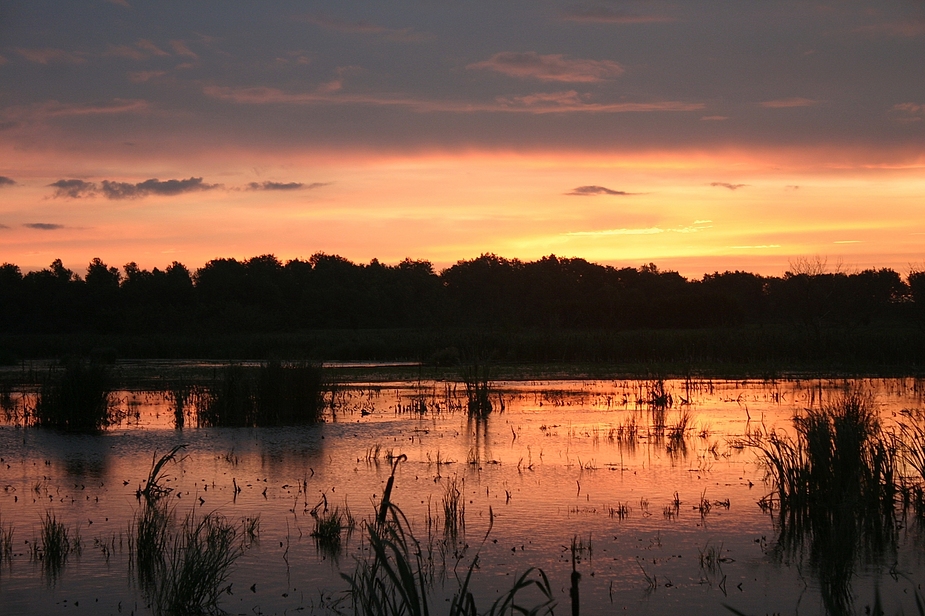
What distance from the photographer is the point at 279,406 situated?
1789cm

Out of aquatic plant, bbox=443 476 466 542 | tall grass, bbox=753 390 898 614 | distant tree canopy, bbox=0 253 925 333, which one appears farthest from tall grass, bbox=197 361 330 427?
distant tree canopy, bbox=0 253 925 333

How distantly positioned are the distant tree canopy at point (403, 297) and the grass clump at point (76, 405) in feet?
143

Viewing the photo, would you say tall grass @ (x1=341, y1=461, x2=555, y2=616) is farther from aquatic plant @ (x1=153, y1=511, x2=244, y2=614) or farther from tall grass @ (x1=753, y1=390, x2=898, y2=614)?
tall grass @ (x1=753, y1=390, x2=898, y2=614)

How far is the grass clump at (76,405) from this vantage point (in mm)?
16703

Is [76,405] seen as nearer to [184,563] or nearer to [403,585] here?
[184,563]

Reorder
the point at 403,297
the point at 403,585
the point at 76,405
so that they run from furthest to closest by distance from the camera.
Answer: the point at 403,297 < the point at 76,405 < the point at 403,585

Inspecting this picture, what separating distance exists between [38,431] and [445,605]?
12707 millimetres

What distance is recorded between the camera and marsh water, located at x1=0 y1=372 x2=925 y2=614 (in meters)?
6.80

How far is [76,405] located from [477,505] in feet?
34.8

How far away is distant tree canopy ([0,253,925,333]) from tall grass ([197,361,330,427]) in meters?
41.7

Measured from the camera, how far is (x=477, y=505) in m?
9.60

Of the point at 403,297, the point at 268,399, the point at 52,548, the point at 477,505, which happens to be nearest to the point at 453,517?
Answer: the point at 477,505

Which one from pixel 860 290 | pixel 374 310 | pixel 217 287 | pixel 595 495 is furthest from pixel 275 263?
pixel 595 495

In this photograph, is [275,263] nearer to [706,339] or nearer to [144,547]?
[706,339]
